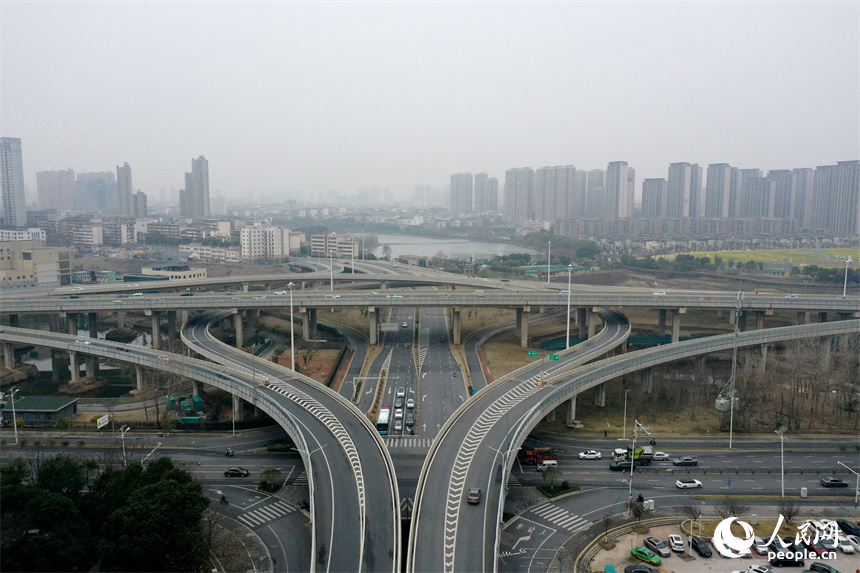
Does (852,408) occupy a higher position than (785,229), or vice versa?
(785,229)

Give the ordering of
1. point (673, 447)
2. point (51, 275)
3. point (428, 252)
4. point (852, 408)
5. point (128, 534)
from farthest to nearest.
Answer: point (428, 252), point (51, 275), point (852, 408), point (673, 447), point (128, 534)

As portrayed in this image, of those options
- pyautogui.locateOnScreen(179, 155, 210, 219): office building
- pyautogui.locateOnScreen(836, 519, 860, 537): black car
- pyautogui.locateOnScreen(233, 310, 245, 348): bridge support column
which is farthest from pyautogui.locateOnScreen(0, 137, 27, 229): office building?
pyautogui.locateOnScreen(836, 519, 860, 537): black car

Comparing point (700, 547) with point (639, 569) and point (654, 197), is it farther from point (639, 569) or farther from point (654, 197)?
point (654, 197)

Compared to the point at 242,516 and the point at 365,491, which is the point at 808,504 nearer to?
the point at 365,491

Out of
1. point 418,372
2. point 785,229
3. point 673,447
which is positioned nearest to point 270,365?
point 418,372

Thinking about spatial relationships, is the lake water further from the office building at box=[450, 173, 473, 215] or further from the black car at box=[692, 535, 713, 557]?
the black car at box=[692, 535, 713, 557]

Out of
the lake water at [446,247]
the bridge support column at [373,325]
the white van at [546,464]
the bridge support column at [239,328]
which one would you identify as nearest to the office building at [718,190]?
the lake water at [446,247]
